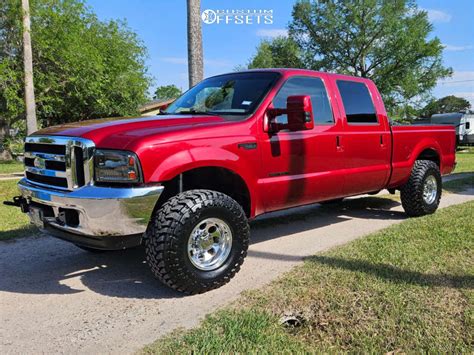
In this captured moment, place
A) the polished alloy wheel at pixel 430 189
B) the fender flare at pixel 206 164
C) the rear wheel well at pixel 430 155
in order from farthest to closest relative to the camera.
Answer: the rear wheel well at pixel 430 155 → the polished alloy wheel at pixel 430 189 → the fender flare at pixel 206 164

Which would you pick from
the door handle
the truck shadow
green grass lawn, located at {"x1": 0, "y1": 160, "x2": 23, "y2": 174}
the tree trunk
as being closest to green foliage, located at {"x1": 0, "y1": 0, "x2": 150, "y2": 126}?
green grass lawn, located at {"x1": 0, "y1": 160, "x2": 23, "y2": 174}

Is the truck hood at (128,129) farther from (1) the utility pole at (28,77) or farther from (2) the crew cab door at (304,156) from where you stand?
(1) the utility pole at (28,77)

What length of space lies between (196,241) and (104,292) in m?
0.95

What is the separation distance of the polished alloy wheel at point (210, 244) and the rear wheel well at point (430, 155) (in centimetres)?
421

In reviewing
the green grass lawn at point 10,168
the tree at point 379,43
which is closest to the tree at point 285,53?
the tree at point 379,43

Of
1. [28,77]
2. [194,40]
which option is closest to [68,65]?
[28,77]

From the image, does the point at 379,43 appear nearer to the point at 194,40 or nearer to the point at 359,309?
the point at 194,40

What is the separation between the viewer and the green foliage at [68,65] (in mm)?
19609

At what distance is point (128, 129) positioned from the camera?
3.77 m

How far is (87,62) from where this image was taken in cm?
2084

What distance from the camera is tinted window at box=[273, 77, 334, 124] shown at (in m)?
4.75

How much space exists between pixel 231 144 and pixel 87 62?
18.8 metres

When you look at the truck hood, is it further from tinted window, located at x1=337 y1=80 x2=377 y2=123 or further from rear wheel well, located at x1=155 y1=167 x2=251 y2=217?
tinted window, located at x1=337 y1=80 x2=377 y2=123

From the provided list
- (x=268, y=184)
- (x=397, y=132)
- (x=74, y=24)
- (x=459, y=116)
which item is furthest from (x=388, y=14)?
(x=268, y=184)
